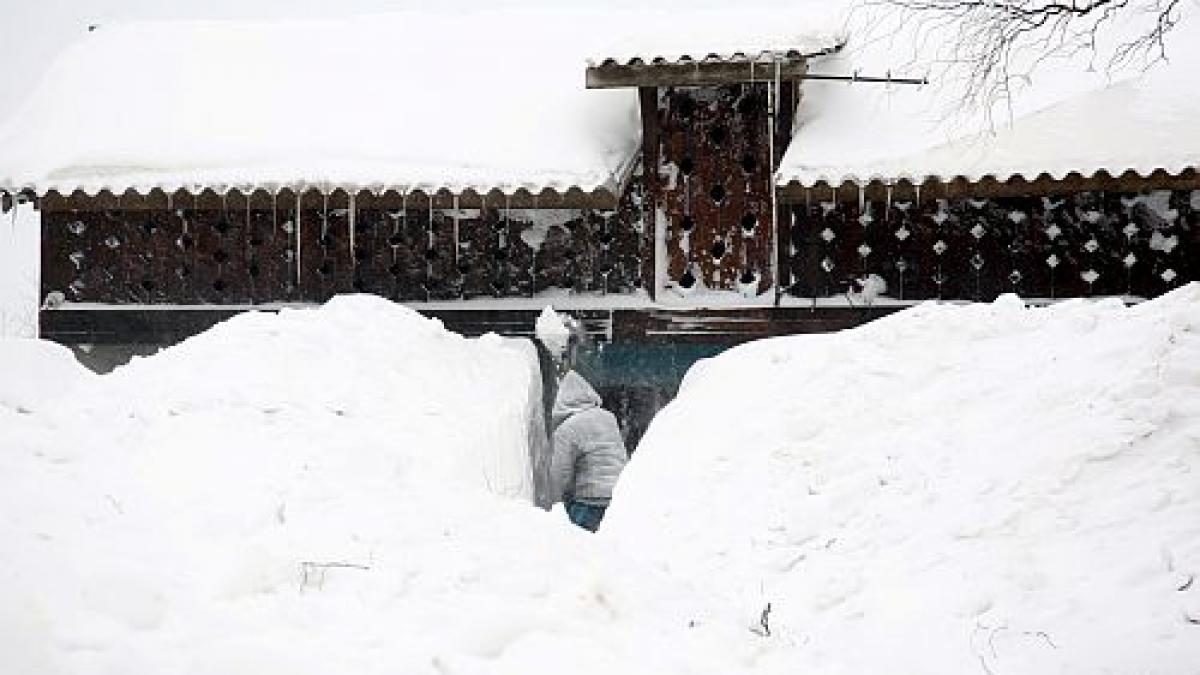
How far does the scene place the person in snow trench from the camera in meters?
8.04

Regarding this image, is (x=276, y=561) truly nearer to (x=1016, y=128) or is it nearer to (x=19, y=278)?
(x=1016, y=128)

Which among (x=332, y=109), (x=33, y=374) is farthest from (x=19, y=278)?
(x=33, y=374)

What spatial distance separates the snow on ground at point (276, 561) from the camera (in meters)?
3.11

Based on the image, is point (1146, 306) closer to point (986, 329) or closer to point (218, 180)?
point (986, 329)

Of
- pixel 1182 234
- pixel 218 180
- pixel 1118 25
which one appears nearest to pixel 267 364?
pixel 218 180

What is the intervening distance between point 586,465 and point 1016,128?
15.8 feet

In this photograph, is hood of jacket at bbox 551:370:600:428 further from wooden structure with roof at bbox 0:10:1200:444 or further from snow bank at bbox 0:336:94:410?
snow bank at bbox 0:336:94:410

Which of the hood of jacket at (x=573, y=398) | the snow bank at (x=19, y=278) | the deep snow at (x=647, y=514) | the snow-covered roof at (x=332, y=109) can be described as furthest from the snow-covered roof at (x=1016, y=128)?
the snow bank at (x=19, y=278)

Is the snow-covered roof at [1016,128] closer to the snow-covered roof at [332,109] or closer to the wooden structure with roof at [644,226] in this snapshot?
the wooden structure with roof at [644,226]

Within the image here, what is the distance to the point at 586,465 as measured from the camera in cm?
813

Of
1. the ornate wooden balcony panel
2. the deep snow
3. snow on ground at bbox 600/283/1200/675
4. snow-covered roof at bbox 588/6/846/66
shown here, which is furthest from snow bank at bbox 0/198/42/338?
snow on ground at bbox 600/283/1200/675

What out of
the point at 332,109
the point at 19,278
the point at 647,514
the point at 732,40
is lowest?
the point at 647,514

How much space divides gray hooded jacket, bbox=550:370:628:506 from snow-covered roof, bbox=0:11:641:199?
2.49m

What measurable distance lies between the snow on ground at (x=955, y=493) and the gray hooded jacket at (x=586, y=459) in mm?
253
